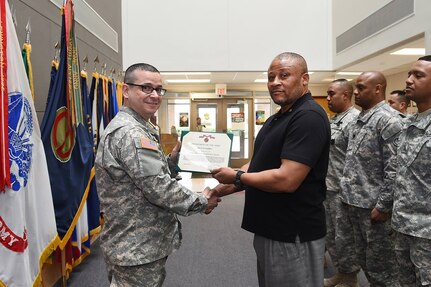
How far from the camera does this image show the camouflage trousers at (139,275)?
1506 mm

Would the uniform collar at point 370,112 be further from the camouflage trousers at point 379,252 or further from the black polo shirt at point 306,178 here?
the black polo shirt at point 306,178

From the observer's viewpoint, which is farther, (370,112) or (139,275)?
(370,112)

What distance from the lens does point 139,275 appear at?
1.51m

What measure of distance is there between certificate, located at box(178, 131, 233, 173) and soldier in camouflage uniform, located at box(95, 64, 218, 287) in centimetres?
36

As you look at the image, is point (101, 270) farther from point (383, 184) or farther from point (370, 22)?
point (370, 22)

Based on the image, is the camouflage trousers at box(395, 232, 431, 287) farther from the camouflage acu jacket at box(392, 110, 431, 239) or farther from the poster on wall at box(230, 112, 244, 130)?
the poster on wall at box(230, 112, 244, 130)

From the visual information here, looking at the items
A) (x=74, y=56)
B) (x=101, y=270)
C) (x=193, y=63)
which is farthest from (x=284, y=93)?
(x=193, y=63)

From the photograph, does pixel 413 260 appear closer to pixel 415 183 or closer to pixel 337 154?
pixel 415 183

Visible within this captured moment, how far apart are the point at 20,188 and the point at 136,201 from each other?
2.67 feet

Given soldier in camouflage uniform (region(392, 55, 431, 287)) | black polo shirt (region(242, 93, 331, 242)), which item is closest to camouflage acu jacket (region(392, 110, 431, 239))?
soldier in camouflage uniform (region(392, 55, 431, 287))

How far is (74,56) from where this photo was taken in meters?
2.66

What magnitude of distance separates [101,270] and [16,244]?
4.67 ft

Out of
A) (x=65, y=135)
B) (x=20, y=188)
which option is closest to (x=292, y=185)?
(x=20, y=188)

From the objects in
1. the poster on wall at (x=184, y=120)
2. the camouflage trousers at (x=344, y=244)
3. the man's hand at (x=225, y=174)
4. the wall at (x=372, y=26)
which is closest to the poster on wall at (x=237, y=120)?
the poster on wall at (x=184, y=120)
